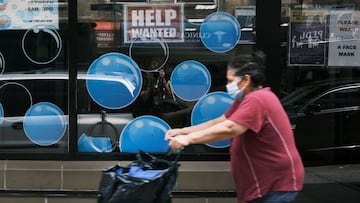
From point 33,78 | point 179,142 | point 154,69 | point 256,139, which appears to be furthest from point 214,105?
point 179,142

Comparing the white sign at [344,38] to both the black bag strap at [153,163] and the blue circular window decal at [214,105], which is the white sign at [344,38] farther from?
the black bag strap at [153,163]

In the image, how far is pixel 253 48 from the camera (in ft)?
19.0

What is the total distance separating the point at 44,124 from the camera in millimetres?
6074

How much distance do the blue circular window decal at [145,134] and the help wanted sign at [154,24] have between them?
847mm

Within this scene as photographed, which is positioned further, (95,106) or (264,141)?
(95,106)

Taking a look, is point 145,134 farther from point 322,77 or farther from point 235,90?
point 322,77

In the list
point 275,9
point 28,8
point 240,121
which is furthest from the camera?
point 28,8

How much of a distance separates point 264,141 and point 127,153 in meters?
2.77

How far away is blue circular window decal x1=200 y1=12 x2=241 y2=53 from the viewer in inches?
230

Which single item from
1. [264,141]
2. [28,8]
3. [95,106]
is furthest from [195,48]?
[264,141]

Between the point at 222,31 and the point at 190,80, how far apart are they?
2.00 ft

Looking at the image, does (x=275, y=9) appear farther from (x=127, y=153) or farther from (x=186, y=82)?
(x=127, y=153)

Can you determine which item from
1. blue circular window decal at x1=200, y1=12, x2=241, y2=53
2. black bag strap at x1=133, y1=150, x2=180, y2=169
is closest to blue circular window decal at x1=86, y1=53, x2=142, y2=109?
blue circular window decal at x1=200, y1=12, x2=241, y2=53

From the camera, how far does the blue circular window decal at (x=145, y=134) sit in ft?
19.5
